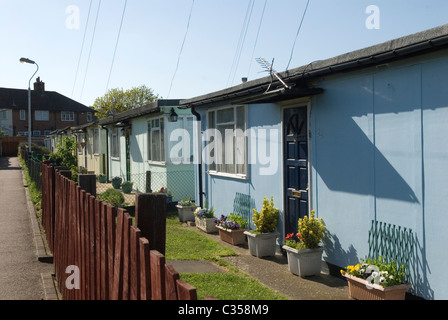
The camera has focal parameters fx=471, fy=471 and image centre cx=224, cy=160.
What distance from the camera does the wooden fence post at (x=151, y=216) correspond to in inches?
104

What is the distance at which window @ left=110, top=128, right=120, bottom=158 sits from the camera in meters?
21.0

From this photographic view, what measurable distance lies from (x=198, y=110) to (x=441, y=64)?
7206mm

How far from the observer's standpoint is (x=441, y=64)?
501cm

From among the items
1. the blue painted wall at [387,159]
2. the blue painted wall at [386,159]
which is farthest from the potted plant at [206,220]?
the blue painted wall at [387,159]

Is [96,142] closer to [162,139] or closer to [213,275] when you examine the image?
[162,139]

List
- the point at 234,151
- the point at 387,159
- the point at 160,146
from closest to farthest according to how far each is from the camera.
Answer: the point at 387,159 < the point at 234,151 < the point at 160,146

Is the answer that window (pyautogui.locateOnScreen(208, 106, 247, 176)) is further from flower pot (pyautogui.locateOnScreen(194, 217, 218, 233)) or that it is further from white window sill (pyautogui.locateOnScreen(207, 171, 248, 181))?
flower pot (pyautogui.locateOnScreen(194, 217, 218, 233))

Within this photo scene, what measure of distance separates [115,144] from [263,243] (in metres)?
14.8

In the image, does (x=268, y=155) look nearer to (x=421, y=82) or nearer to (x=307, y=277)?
(x=307, y=277)

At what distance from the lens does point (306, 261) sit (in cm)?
671

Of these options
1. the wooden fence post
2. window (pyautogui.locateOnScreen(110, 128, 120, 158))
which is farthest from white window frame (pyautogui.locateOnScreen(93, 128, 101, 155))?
the wooden fence post

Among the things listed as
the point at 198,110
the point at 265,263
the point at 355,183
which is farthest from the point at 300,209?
the point at 198,110

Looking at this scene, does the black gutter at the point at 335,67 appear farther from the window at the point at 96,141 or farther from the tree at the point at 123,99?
the tree at the point at 123,99

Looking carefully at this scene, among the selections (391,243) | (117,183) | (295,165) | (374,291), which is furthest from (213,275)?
(117,183)
